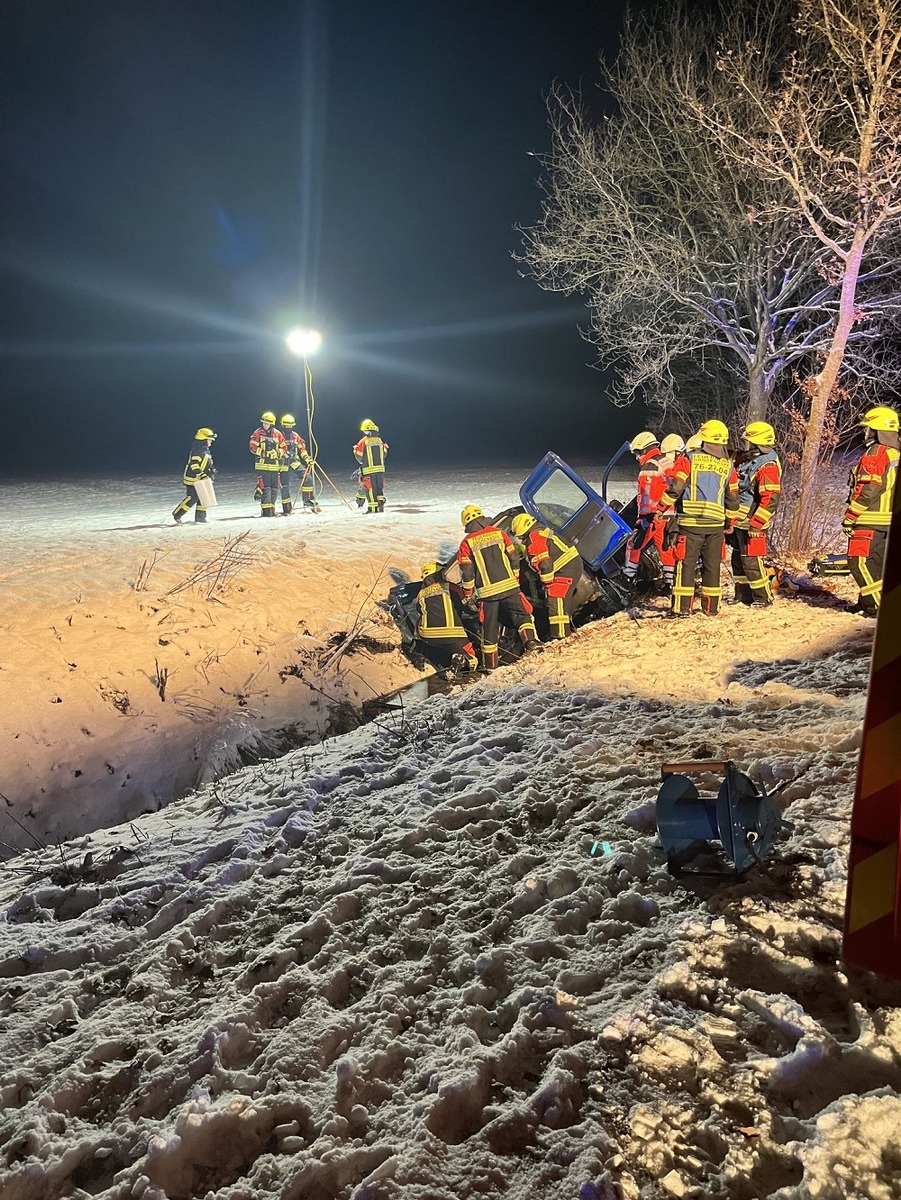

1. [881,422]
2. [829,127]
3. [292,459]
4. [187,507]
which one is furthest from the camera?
[292,459]

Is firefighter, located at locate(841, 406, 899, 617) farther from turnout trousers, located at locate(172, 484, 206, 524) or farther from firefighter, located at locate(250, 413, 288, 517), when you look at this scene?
turnout trousers, located at locate(172, 484, 206, 524)

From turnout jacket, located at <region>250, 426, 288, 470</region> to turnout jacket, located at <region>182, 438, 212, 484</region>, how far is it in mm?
1043

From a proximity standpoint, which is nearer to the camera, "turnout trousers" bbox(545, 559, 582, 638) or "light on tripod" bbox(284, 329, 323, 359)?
"turnout trousers" bbox(545, 559, 582, 638)

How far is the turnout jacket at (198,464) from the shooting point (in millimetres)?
13320

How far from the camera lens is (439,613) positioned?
313 inches

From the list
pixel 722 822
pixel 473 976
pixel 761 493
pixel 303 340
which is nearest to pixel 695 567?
pixel 761 493

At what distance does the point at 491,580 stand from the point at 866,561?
3766 millimetres

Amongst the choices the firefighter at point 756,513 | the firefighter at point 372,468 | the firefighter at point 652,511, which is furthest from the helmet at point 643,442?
the firefighter at point 372,468

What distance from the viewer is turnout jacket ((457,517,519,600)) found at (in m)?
7.45

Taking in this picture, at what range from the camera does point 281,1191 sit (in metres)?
1.84

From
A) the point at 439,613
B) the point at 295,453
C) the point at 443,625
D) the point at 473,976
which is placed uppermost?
the point at 295,453

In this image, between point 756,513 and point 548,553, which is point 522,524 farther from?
point 756,513

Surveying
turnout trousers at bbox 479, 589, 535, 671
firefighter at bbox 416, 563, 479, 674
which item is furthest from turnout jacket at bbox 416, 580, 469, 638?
turnout trousers at bbox 479, 589, 535, 671

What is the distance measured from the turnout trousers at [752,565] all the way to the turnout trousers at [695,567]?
422 mm
